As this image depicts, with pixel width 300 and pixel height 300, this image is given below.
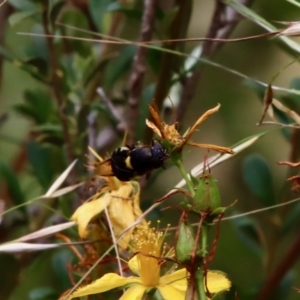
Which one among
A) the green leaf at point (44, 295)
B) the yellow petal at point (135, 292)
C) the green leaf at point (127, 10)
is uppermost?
the green leaf at point (127, 10)

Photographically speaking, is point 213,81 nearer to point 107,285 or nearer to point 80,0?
point 80,0

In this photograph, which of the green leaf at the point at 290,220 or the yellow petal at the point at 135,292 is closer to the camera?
the yellow petal at the point at 135,292

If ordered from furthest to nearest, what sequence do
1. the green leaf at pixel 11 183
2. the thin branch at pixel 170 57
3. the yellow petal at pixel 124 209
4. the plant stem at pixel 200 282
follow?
the green leaf at pixel 11 183
the thin branch at pixel 170 57
the yellow petal at pixel 124 209
the plant stem at pixel 200 282

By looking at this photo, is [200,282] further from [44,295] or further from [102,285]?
[44,295]

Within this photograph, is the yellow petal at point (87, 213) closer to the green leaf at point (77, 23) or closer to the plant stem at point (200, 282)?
the plant stem at point (200, 282)

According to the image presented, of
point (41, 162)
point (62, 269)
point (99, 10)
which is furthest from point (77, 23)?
point (62, 269)

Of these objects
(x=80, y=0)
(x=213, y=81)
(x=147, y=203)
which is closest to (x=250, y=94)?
(x=213, y=81)

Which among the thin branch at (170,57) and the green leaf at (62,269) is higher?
the thin branch at (170,57)

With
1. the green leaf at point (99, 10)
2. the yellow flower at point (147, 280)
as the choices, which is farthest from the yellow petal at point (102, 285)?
the green leaf at point (99, 10)
